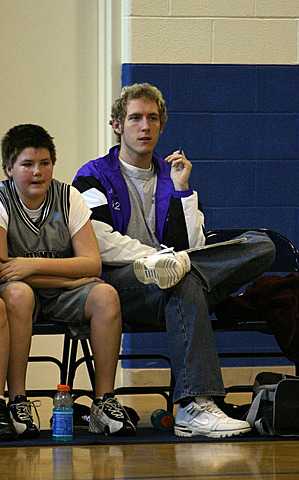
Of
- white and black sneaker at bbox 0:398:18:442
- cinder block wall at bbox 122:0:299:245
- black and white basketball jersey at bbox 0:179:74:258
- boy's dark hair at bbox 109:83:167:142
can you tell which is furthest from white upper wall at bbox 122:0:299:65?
white and black sneaker at bbox 0:398:18:442

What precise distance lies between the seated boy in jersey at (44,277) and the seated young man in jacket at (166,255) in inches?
4.9

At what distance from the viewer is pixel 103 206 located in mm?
2768

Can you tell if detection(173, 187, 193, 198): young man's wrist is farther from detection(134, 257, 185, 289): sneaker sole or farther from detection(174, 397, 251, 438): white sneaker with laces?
detection(174, 397, 251, 438): white sneaker with laces

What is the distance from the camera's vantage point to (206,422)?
2.31 meters

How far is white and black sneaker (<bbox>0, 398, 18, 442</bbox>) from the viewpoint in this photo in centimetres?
218

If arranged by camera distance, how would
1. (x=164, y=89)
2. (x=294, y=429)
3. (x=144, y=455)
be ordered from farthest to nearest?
1. (x=164, y=89)
2. (x=294, y=429)
3. (x=144, y=455)

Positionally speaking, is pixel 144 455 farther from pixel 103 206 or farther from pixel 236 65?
pixel 236 65

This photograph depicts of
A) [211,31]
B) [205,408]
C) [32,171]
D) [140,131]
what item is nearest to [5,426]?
[205,408]

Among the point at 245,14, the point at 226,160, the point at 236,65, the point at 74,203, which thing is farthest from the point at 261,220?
the point at 74,203

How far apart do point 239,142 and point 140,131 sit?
41.4 inches

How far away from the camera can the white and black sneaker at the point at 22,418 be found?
88.4 inches

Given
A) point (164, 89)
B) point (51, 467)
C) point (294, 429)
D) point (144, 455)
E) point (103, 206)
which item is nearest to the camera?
point (51, 467)

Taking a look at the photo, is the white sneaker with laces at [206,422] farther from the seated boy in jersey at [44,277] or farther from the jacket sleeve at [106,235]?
the jacket sleeve at [106,235]

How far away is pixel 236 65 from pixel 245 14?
273mm
